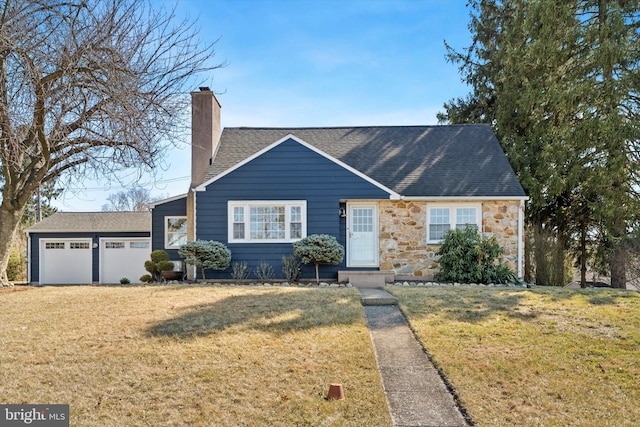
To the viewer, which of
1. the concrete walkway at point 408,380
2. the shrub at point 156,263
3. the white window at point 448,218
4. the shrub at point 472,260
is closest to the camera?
the concrete walkway at point 408,380

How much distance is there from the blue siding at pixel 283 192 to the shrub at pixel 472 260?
99.2 inches

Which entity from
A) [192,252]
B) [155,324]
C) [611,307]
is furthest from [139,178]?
[611,307]

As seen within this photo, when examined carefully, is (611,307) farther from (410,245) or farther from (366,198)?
(366,198)

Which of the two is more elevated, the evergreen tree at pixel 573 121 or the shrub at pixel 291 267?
the evergreen tree at pixel 573 121

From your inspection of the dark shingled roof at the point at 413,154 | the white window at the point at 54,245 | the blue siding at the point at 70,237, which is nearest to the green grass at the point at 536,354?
the dark shingled roof at the point at 413,154

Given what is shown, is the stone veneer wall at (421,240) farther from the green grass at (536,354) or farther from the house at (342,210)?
the green grass at (536,354)

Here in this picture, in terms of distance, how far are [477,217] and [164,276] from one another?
32.6ft

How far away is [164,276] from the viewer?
552 inches

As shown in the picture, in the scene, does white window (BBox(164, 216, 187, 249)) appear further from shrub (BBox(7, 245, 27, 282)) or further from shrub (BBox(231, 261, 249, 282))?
shrub (BBox(7, 245, 27, 282))

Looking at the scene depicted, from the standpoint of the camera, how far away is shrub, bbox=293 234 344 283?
1322cm

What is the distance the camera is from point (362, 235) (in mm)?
14328

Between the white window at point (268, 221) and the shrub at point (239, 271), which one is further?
the white window at point (268, 221)

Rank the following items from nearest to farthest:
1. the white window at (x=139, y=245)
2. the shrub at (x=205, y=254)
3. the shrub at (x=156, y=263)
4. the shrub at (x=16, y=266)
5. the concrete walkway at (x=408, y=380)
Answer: the concrete walkway at (x=408, y=380), the shrub at (x=205, y=254), the shrub at (x=156, y=263), the white window at (x=139, y=245), the shrub at (x=16, y=266)

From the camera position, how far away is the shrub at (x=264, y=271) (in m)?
13.7
